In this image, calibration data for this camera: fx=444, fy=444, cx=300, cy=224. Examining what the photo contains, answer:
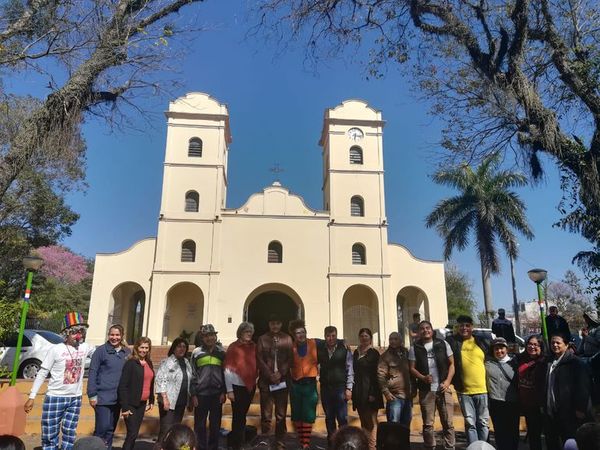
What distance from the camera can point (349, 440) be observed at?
2.21 m

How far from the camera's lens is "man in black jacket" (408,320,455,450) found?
536cm

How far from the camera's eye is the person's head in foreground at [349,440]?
2.19m

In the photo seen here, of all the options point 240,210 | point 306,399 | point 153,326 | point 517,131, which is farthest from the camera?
point 240,210

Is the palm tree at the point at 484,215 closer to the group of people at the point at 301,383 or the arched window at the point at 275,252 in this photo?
the arched window at the point at 275,252

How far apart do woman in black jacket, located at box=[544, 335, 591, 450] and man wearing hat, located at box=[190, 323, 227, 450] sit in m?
3.70

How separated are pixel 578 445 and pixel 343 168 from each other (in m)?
20.5

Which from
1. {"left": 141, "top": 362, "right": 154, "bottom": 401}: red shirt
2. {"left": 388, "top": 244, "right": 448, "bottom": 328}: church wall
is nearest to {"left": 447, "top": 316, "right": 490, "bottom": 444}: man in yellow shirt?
{"left": 141, "top": 362, "right": 154, "bottom": 401}: red shirt

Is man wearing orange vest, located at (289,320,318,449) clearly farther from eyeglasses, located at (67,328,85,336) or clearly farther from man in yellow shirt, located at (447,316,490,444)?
eyeglasses, located at (67,328,85,336)

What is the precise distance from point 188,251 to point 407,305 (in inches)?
440

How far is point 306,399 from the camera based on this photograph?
5.47 metres

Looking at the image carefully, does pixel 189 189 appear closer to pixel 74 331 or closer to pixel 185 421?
pixel 185 421

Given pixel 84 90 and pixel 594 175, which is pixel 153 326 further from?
pixel 594 175

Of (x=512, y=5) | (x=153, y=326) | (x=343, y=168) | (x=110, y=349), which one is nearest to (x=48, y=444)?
(x=110, y=349)

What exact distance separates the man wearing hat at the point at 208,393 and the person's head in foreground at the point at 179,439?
10.3 ft
